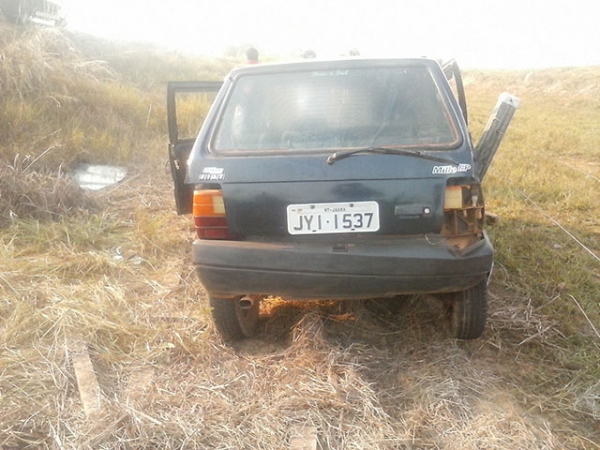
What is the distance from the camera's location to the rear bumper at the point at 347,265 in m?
2.49

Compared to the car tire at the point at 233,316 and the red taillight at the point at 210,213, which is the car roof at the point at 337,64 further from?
the car tire at the point at 233,316

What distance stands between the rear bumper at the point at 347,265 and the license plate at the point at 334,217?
72mm

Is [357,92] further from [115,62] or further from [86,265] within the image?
[115,62]

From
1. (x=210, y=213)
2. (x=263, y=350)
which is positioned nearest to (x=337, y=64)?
(x=210, y=213)

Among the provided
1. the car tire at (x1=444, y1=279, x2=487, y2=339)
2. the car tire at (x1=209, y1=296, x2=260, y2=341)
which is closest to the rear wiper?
the car tire at (x1=444, y1=279, x2=487, y2=339)

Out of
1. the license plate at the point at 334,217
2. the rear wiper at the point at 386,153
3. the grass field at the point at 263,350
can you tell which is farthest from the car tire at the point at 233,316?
the rear wiper at the point at 386,153

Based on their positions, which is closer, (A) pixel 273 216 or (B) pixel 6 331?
(A) pixel 273 216

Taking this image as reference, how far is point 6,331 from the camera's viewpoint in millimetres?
2984

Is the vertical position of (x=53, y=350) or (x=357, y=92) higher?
(x=357, y=92)

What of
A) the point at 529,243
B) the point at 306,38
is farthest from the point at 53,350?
the point at 306,38

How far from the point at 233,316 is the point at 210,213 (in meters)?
0.65

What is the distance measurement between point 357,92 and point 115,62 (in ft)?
34.2

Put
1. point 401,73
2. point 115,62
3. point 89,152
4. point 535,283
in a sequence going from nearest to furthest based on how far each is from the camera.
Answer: point 401,73, point 535,283, point 89,152, point 115,62

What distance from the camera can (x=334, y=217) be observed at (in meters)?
2.54
